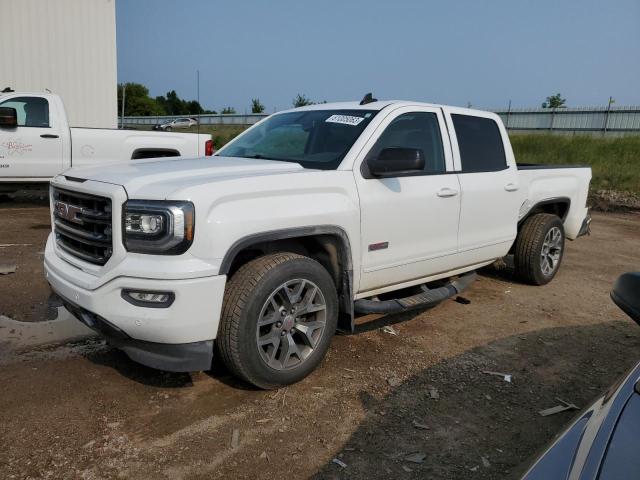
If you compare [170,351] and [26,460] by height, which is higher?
[170,351]

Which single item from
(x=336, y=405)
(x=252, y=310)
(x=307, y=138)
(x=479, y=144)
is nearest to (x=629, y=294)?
(x=336, y=405)

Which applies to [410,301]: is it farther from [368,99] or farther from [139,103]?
[139,103]

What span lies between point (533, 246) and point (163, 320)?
14.0 ft

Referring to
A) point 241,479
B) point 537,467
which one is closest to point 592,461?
point 537,467

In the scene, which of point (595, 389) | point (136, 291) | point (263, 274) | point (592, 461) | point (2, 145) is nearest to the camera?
point (592, 461)

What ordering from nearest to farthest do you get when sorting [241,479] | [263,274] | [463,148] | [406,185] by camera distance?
[241,479], [263,274], [406,185], [463,148]

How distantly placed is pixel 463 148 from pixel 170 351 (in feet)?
10.0

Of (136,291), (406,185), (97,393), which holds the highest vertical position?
(406,185)

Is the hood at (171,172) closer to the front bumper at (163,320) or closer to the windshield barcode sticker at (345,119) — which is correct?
the front bumper at (163,320)

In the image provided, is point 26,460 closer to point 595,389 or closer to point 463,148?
point 595,389

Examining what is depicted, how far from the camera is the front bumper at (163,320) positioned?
2.75 meters

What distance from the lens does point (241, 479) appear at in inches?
97.5

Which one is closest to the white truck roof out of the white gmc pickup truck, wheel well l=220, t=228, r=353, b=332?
the white gmc pickup truck

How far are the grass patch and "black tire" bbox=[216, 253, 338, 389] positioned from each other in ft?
47.0
